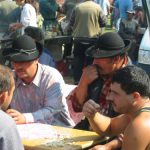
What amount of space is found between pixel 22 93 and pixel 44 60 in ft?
7.46

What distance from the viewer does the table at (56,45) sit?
10.3 m

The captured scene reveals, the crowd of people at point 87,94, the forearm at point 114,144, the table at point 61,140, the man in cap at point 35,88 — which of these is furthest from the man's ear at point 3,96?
the man in cap at point 35,88

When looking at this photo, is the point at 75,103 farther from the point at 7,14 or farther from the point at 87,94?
the point at 7,14

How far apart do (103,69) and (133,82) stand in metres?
1.02

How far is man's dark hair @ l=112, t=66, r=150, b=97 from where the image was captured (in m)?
3.34

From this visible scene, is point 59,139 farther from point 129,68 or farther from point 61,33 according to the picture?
point 61,33

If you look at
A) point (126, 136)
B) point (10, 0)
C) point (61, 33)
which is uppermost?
point (126, 136)

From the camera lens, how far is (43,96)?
464 centimetres

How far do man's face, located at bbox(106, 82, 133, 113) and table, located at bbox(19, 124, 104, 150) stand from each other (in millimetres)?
425

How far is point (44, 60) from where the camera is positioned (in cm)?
691

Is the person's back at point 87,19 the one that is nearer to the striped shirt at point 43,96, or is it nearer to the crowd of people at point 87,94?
the crowd of people at point 87,94

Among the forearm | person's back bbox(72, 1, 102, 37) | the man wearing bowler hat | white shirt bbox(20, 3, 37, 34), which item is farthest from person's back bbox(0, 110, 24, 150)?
person's back bbox(72, 1, 102, 37)

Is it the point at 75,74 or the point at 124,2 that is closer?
the point at 75,74

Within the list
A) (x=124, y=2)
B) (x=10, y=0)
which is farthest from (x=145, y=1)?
(x=124, y=2)
